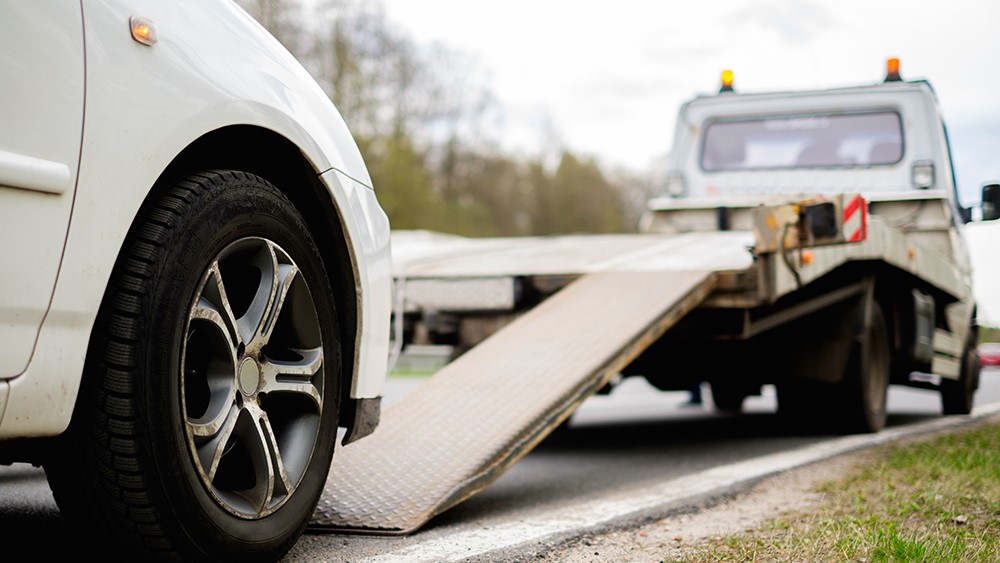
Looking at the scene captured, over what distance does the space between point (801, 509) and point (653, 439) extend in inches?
125

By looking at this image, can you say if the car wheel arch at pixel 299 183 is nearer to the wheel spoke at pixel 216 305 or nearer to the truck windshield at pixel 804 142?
the wheel spoke at pixel 216 305

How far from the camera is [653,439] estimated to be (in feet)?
22.6

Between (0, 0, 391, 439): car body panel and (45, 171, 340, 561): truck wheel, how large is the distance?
0.10m

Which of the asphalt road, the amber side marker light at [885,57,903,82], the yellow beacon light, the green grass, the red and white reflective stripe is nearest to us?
the green grass

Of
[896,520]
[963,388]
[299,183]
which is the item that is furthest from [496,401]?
[963,388]

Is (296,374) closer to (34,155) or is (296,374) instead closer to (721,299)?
(34,155)

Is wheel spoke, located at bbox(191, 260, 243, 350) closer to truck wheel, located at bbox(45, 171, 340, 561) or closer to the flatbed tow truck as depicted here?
truck wheel, located at bbox(45, 171, 340, 561)

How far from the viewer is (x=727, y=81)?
30.2 ft

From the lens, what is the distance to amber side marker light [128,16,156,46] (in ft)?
6.95

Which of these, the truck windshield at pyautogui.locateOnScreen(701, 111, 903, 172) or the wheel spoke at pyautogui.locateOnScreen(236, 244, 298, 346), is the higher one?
the truck windshield at pyautogui.locateOnScreen(701, 111, 903, 172)

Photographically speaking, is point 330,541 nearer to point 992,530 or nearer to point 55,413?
point 55,413

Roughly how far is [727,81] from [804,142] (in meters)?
0.92

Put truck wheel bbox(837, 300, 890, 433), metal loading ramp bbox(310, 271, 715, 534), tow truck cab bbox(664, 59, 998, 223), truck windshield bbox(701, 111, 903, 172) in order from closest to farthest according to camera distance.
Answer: metal loading ramp bbox(310, 271, 715, 534), truck wheel bbox(837, 300, 890, 433), tow truck cab bbox(664, 59, 998, 223), truck windshield bbox(701, 111, 903, 172)

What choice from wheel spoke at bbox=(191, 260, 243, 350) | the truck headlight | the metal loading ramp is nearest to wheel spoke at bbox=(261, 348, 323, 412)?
wheel spoke at bbox=(191, 260, 243, 350)
